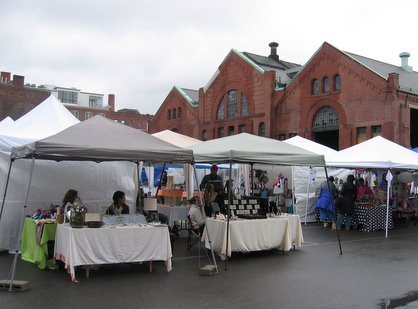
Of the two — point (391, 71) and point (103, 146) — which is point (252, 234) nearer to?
point (103, 146)

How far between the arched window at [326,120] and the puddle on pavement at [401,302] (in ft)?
83.8

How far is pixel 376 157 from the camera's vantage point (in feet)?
46.5

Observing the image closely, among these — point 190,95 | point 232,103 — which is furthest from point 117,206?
point 190,95

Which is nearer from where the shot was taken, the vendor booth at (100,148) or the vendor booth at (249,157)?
the vendor booth at (100,148)

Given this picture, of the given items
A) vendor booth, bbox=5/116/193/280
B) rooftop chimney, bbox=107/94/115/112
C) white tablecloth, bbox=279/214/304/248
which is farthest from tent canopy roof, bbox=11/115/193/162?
rooftop chimney, bbox=107/94/115/112

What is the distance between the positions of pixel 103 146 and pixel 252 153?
10.7ft

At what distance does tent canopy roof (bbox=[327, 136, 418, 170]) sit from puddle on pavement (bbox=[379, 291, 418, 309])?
7.23 meters

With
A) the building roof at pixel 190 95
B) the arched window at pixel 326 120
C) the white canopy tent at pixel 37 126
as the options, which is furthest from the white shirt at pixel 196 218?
the building roof at pixel 190 95

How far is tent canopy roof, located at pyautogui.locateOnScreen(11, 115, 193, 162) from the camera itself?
24.4 ft

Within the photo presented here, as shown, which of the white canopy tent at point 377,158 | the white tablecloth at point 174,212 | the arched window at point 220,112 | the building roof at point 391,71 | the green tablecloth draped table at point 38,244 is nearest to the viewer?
the green tablecloth draped table at point 38,244

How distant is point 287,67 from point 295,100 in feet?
31.9

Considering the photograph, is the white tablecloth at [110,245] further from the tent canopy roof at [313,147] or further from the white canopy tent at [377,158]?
the tent canopy roof at [313,147]

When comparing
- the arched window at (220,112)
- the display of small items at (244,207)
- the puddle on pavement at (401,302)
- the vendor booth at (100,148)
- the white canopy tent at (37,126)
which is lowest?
the puddle on pavement at (401,302)

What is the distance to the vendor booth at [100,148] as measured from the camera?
7441mm
